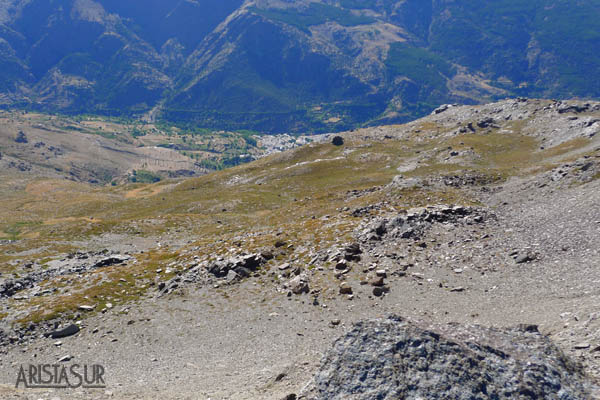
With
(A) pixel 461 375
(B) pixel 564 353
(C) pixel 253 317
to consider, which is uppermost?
(A) pixel 461 375

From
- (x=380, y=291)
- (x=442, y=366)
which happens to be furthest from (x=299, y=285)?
(x=442, y=366)

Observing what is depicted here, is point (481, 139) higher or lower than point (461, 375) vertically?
lower

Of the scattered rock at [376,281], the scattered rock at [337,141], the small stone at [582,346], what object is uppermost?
the small stone at [582,346]

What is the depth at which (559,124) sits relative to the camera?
145 m

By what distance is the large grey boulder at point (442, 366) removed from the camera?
55.2 ft

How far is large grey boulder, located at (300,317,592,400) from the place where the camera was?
55.2 feet

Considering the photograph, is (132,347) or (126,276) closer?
(132,347)

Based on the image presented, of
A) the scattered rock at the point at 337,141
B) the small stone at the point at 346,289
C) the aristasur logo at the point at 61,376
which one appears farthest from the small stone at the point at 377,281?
the scattered rock at the point at 337,141

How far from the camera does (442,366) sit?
17.6 m

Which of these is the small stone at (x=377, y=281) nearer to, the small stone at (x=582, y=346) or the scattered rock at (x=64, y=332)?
the small stone at (x=582, y=346)

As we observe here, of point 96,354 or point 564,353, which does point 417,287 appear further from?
point 96,354

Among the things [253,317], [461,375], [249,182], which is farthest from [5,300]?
[249,182]

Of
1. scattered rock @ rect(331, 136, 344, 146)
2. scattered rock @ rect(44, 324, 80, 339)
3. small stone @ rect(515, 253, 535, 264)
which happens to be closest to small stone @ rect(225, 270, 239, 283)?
scattered rock @ rect(44, 324, 80, 339)

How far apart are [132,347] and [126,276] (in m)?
18.6
